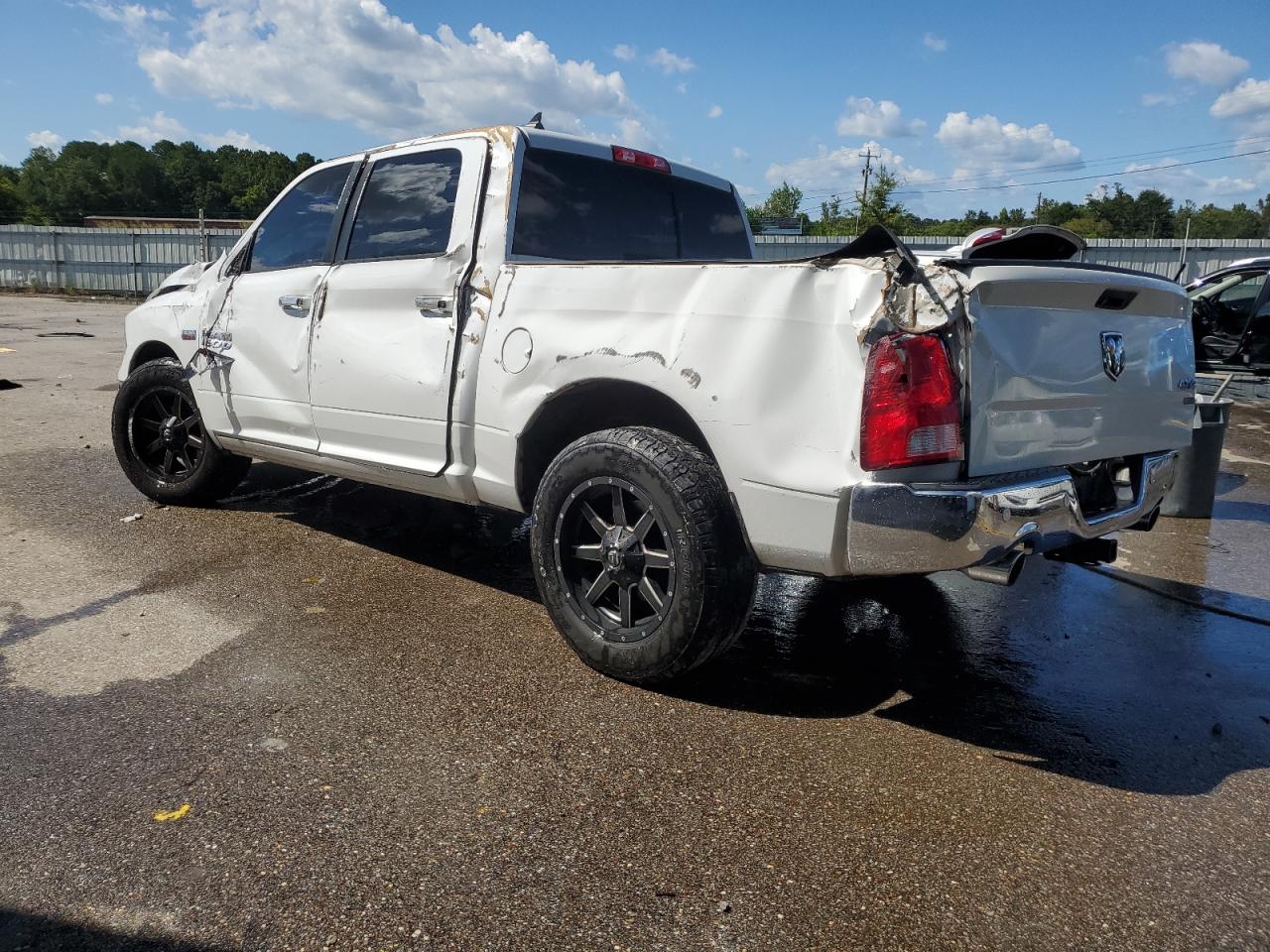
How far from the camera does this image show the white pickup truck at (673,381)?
8.87ft

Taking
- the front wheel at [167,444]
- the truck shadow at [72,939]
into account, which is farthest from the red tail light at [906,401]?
the front wheel at [167,444]

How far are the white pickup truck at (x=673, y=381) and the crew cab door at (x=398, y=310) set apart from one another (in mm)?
14

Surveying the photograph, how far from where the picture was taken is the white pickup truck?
106 inches

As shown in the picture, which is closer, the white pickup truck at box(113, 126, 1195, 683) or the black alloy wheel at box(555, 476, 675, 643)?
the white pickup truck at box(113, 126, 1195, 683)

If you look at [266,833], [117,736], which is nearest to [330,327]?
[117,736]

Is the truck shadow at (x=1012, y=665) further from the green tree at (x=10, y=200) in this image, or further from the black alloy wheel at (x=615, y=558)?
the green tree at (x=10, y=200)

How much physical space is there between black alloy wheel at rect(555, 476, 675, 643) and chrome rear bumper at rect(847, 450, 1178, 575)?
68cm

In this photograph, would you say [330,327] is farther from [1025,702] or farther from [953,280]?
[1025,702]

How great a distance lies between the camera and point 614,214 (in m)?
4.31

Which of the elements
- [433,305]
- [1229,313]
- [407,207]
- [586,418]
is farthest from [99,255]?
[586,418]

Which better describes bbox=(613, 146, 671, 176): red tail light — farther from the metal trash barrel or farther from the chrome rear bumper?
the metal trash barrel

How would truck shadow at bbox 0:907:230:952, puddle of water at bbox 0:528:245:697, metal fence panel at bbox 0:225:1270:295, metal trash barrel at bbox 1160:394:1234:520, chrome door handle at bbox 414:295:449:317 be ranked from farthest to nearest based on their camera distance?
metal fence panel at bbox 0:225:1270:295 → metal trash barrel at bbox 1160:394:1234:520 → chrome door handle at bbox 414:295:449:317 → puddle of water at bbox 0:528:245:697 → truck shadow at bbox 0:907:230:952

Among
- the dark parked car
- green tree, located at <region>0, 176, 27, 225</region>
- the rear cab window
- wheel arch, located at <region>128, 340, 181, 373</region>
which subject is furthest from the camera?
green tree, located at <region>0, 176, 27, 225</region>

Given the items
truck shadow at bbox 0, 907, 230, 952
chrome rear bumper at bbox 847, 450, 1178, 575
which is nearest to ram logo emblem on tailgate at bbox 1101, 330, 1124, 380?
chrome rear bumper at bbox 847, 450, 1178, 575
